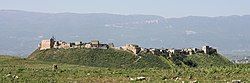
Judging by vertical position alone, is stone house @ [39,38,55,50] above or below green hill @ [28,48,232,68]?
above

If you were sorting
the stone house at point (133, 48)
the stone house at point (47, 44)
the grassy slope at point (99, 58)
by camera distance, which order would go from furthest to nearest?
the stone house at point (47, 44) < the stone house at point (133, 48) < the grassy slope at point (99, 58)

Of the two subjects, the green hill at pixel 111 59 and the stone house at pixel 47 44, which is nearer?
the green hill at pixel 111 59

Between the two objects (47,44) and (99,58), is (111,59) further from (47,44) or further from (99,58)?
(47,44)

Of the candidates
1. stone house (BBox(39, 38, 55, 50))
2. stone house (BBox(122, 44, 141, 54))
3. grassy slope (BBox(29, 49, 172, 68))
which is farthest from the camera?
stone house (BBox(39, 38, 55, 50))

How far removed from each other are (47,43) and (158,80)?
211ft

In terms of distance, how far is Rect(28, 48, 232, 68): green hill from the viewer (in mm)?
79625

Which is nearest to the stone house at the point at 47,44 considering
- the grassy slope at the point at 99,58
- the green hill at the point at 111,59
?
the green hill at the point at 111,59

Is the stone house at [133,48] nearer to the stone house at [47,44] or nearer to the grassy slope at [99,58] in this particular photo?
the grassy slope at [99,58]

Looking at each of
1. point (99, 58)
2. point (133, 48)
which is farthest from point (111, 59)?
point (133, 48)

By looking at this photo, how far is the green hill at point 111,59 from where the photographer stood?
261 feet

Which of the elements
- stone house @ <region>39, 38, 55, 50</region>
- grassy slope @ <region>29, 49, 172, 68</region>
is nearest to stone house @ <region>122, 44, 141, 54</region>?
grassy slope @ <region>29, 49, 172, 68</region>

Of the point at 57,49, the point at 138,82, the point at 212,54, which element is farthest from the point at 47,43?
the point at 138,82

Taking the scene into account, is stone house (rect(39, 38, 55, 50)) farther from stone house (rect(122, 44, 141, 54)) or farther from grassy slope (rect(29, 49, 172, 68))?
stone house (rect(122, 44, 141, 54))

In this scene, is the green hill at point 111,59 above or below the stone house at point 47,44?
below
